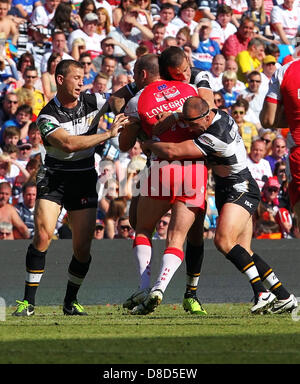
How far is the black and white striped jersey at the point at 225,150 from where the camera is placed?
934cm

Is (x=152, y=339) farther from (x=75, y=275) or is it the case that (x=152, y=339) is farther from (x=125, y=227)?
(x=125, y=227)

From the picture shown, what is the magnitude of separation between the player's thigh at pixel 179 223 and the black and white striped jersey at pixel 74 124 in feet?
4.82

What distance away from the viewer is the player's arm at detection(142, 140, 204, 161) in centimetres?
926

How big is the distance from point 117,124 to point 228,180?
49.3 inches

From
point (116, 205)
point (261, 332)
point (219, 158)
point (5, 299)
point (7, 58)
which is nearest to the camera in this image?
point (261, 332)

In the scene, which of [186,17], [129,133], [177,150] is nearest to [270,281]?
[177,150]

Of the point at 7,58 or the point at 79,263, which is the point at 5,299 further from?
the point at 7,58

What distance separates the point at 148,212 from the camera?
9.65 m

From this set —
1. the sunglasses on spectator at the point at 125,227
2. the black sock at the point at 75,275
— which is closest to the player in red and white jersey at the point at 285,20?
→ the sunglasses on spectator at the point at 125,227
